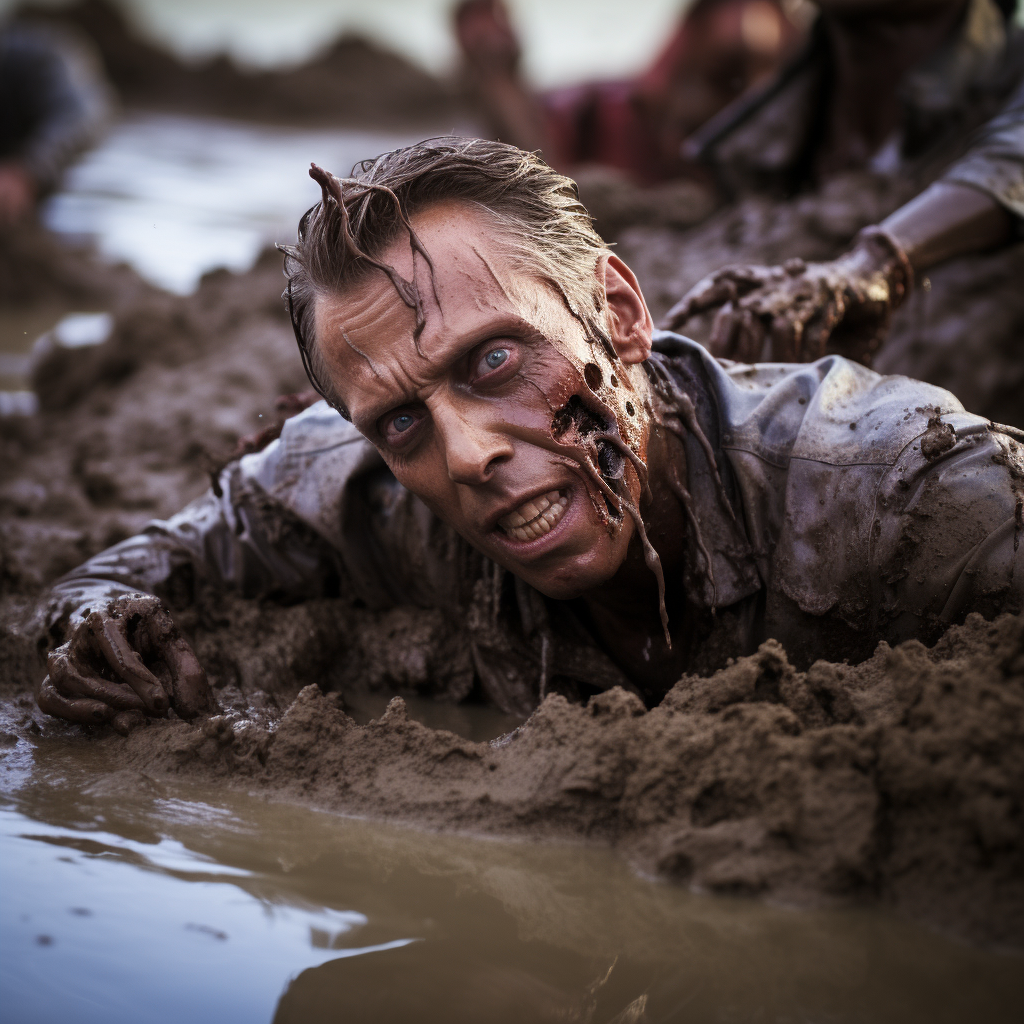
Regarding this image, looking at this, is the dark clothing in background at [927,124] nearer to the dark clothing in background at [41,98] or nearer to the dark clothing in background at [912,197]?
the dark clothing in background at [912,197]

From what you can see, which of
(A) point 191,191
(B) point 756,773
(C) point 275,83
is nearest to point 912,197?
(B) point 756,773

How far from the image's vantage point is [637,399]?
192 centimetres

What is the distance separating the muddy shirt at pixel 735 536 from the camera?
1.80m

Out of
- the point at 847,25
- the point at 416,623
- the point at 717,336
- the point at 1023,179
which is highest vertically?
the point at 847,25

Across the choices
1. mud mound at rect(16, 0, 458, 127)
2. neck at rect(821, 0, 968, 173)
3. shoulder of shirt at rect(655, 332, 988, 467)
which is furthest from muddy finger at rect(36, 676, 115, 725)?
mud mound at rect(16, 0, 458, 127)

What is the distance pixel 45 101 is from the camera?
26.4 ft

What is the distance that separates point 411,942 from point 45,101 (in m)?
8.40

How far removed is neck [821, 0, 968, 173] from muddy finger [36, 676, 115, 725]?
10.4 ft

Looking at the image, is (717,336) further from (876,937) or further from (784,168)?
(784,168)

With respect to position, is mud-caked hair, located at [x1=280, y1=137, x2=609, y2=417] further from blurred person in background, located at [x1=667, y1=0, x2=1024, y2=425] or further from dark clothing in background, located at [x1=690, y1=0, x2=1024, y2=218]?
dark clothing in background, located at [x1=690, y1=0, x2=1024, y2=218]

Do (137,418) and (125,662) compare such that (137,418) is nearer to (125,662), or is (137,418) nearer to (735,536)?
(125,662)

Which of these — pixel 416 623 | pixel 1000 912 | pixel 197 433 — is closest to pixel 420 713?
pixel 416 623

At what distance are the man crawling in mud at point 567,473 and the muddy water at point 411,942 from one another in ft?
1.70

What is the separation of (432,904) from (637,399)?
958 millimetres
